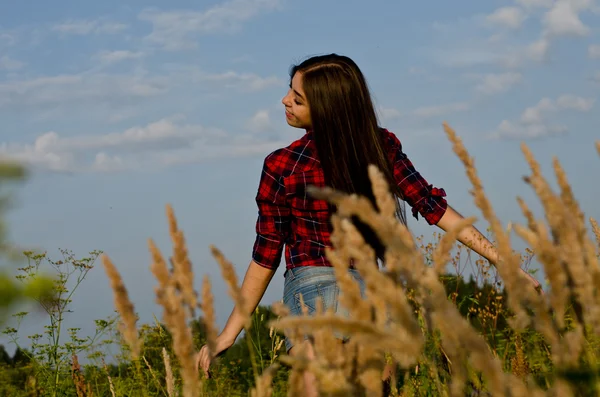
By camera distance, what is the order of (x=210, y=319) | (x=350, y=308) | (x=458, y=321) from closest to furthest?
(x=458, y=321) → (x=350, y=308) → (x=210, y=319)

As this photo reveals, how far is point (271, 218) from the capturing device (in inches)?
171

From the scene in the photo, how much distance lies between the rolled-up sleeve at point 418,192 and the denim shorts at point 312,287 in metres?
0.68

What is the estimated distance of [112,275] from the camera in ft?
5.34

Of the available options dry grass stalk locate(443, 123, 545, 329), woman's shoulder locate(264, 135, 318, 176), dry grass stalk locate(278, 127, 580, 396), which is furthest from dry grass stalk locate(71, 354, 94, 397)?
dry grass stalk locate(443, 123, 545, 329)

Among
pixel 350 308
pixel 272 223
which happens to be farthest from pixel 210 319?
pixel 272 223

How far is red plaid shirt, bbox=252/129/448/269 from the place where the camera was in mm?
4148

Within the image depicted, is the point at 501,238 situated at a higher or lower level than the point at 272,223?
lower

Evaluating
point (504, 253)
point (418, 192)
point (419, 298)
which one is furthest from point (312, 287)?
point (504, 253)

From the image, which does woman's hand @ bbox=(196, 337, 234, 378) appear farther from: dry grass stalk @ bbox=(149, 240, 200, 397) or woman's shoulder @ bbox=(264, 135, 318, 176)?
dry grass stalk @ bbox=(149, 240, 200, 397)

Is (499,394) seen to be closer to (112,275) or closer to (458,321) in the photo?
(458,321)

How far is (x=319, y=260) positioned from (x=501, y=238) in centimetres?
259

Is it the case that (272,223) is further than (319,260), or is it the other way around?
(272,223)

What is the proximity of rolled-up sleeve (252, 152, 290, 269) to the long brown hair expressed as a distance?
28 centimetres

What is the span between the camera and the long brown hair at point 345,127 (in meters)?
4.34
